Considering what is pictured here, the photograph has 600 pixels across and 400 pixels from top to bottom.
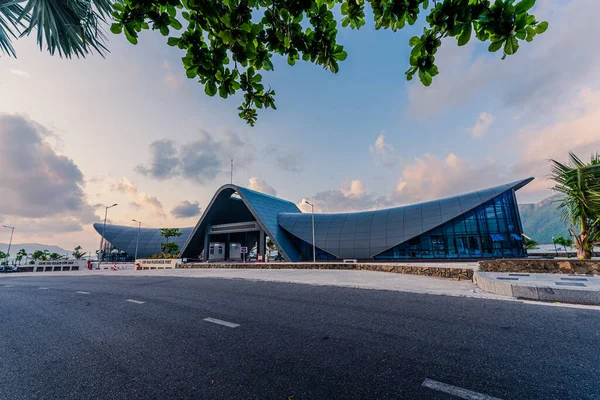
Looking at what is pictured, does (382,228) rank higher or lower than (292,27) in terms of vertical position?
higher

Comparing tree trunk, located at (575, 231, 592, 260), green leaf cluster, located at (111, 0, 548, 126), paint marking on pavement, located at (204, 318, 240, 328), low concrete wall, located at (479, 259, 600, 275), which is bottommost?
paint marking on pavement, located at (204, 318, 240, 328)

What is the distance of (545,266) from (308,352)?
1531 centimetres

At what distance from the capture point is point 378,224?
42.7m

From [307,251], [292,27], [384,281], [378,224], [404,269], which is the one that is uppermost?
[378,224]

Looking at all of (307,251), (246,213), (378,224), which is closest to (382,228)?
(378,224)

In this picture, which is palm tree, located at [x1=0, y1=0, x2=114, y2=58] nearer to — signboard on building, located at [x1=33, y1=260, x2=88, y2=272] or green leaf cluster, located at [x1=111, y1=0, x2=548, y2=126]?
green leaf cluster, located at [x1=111, y1=0, x2=548, y2=126]

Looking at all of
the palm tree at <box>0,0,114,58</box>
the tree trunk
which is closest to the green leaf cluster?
the palm tree at <box>0,0,114,58</box>

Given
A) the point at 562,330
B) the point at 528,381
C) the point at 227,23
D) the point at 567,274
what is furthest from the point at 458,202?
the point at 227,23

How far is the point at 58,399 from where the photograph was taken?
3.07 meters

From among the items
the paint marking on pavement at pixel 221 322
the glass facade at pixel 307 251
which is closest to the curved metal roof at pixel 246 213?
the glass facade at pixel 307 251

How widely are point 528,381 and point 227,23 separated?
541cm

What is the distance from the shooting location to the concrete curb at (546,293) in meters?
7.08

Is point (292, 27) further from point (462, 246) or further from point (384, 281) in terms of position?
point (462, 246)

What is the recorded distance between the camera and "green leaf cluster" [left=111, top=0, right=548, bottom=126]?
234 cm
